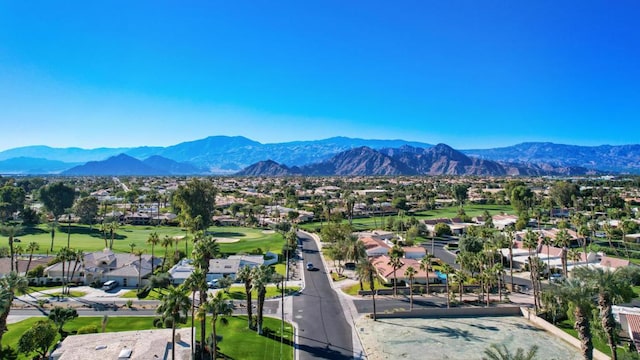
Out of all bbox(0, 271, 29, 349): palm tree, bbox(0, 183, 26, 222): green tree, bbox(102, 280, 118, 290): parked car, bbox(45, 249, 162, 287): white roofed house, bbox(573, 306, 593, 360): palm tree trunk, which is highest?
bbox(0, 183, 26, 222): green tree

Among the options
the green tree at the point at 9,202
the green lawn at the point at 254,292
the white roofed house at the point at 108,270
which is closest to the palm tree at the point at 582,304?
the green lawn at the point at 254,292

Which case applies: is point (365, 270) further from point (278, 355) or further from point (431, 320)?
point (278, 355)

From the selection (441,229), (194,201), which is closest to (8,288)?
(194,201)

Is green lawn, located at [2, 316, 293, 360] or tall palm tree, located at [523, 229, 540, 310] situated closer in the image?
green lawn, located at [2, 316, 293, 360]

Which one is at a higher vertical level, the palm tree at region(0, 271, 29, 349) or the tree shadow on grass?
the palm tree at region(0, 271, 29, 349)

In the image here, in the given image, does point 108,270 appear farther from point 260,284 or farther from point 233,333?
point 260,284

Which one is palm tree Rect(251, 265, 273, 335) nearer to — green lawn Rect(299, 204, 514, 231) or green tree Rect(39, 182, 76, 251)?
green lawn Rect(299, 204, 514, 231)

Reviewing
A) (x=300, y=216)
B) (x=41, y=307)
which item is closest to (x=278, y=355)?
(x=41, y=307)

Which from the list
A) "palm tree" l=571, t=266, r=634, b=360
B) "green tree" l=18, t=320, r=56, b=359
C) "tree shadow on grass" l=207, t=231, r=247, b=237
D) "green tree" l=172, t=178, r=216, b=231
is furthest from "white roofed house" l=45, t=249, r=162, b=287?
"palm tree" l=571, t=266, r=634, b=360
